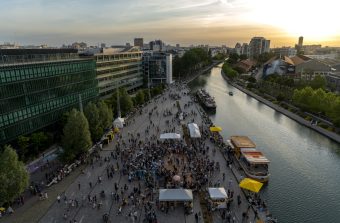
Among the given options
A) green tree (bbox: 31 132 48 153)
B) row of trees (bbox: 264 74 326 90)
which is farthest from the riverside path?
row of trees (bbox: 264 74 326 90)

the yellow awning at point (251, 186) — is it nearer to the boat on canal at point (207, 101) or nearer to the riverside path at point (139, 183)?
the riverside path at point (139, 183)

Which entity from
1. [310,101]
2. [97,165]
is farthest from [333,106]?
[97,165]

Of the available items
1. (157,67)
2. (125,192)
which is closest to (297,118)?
(125,192)

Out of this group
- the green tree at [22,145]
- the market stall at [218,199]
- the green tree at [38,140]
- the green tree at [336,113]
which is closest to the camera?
the market stall at [218,199]

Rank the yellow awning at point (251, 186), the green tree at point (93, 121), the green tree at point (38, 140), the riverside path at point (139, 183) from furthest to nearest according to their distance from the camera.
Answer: the green tree at point (93, 121) → the green tree at point (38, 140) → the yellow awning at point (251, 186) → the riverside path at point (139, 183)

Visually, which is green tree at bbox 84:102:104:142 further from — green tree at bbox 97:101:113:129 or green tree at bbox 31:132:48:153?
green tree at bbox 31:132:48:153

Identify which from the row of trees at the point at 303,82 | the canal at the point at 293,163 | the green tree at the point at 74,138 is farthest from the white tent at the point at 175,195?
the row of trees at the point at 303,82
